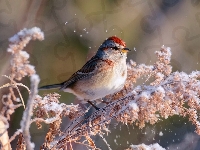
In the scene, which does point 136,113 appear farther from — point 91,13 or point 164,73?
point 91,13

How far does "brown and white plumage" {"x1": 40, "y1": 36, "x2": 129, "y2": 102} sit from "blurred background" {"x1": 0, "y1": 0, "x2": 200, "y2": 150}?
786mm

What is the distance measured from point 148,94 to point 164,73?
0.69 ft

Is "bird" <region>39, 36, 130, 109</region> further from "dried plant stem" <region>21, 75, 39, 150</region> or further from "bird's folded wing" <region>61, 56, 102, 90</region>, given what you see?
"dried plant stem" <region>21, 75, 39, 150</region>

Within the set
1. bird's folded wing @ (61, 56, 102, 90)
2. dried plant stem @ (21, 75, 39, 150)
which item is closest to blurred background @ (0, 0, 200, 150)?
bird's folded wing @ (61, 56, 102, 90)

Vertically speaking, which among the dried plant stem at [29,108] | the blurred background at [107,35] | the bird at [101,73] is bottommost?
the dried plant stem at [29,108]

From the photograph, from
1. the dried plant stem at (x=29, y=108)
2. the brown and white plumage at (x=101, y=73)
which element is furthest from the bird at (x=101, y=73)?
the dried plant stem at (x=29, y=108)

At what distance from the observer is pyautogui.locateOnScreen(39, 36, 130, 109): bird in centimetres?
152

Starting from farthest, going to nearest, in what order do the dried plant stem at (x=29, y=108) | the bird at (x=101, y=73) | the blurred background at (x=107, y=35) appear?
the blurred background at (x=107, y=35), the bird at (x=101, y=73), the dried plant stem at (x=29, y=108)

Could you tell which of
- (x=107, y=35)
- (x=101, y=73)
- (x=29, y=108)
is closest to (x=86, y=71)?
(x=101, y=73)

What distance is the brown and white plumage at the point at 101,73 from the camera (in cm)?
153

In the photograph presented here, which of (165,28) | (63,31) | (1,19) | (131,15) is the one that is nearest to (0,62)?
(1,19)

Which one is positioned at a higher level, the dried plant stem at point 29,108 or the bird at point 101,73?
the bird at point 101,73

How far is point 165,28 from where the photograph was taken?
121 inches

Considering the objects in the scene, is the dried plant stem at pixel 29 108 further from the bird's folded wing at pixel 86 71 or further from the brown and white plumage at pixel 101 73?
the bird's folded wing at pixel 86 71
